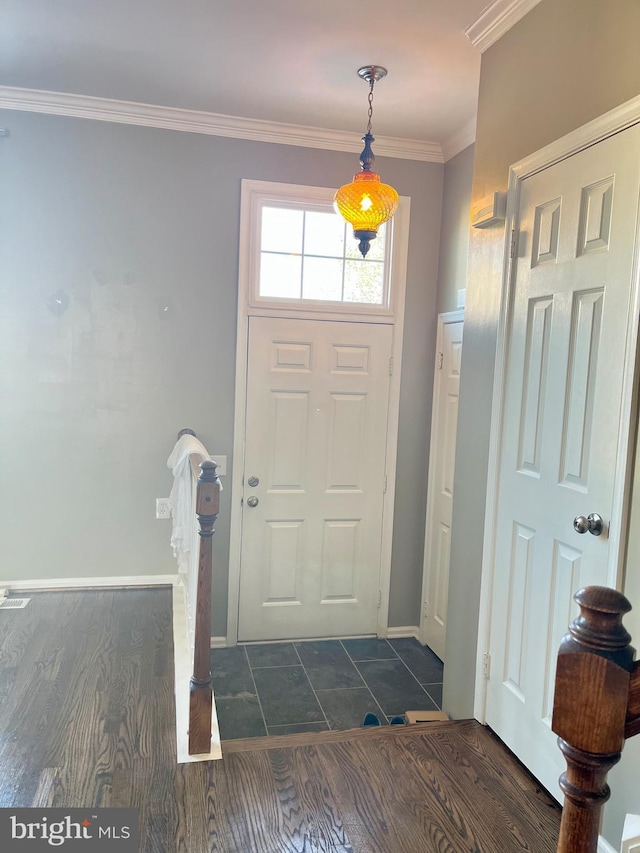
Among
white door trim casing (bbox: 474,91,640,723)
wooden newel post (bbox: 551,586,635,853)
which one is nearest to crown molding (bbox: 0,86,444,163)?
white door trim casing (bbox: 474,91,640,723)

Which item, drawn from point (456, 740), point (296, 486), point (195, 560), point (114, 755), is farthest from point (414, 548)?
point (114, 755)

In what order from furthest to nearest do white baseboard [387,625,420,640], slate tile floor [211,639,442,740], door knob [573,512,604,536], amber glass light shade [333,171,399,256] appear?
A: white baseboard [387,625,420,640]
slate tile floor [211,639,442,740]
amber glass light shade [333,171,399,256]
door knob [573,512,604,536]

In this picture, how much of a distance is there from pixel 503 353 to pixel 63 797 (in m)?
2.03

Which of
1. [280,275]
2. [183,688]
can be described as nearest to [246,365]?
[280,275]

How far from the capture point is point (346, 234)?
3.85m

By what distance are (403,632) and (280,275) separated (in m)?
Answer: 2.35

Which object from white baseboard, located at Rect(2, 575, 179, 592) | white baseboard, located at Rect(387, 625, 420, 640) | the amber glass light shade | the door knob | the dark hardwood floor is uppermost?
the amber glass light shade

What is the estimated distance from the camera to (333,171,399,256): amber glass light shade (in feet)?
8.93

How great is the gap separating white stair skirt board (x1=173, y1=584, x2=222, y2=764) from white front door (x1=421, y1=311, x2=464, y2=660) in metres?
1.51

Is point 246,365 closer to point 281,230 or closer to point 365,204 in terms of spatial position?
point 281,230

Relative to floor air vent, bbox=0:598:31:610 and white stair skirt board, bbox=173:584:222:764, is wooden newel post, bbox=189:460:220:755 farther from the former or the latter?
floor air vent, bbox=0:598:31:610

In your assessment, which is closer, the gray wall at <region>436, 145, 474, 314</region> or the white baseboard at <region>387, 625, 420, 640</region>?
the gray wall at <region>436, 145, 474, 314</region>

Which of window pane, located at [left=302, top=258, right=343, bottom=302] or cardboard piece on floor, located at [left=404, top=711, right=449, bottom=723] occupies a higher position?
window pane, located at [left=302, top=258, right=343, bottom=302]

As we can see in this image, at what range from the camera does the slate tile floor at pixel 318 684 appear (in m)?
3.11
